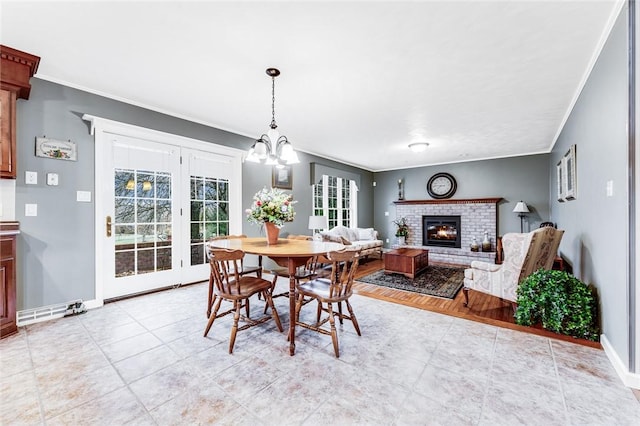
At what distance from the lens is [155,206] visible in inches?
139

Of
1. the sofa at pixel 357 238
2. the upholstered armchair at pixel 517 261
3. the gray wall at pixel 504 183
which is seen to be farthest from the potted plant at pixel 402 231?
the upholstered armchair at pixel 517 261

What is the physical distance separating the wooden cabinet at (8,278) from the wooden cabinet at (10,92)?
0.51m

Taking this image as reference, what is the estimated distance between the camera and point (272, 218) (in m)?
2.59

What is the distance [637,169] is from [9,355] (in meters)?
4.43

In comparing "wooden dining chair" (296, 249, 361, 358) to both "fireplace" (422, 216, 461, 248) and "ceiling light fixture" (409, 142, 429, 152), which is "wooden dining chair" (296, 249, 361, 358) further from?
"fireplace" (422, 216, 461, 248)

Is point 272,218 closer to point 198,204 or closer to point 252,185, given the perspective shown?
point 198,204

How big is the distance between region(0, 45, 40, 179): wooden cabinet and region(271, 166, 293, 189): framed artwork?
10.3ft

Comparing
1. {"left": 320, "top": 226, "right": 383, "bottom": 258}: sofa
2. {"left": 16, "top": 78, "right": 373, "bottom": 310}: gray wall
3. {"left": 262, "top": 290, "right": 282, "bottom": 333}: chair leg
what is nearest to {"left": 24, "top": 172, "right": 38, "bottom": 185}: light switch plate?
{"left": 16, "top": 78, "right": 373, "bottom": 310}: gray wall

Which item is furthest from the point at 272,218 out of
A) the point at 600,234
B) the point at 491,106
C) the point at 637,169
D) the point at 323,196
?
the point at 323,196

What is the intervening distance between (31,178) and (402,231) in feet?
22.5

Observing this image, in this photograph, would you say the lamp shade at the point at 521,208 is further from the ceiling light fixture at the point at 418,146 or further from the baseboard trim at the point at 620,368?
the baseboard trim at the point at 620,368

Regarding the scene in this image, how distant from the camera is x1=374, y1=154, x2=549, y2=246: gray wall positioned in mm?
5793

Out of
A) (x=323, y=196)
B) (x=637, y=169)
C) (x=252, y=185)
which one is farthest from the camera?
(x=323, y=196)

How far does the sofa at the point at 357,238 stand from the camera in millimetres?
5371
